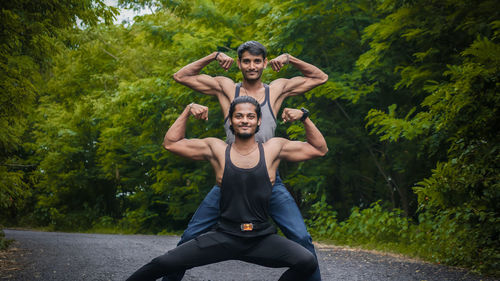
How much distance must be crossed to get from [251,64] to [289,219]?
1.16 meters

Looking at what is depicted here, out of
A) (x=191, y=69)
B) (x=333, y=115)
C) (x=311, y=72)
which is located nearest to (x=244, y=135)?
(x=191, y=69)

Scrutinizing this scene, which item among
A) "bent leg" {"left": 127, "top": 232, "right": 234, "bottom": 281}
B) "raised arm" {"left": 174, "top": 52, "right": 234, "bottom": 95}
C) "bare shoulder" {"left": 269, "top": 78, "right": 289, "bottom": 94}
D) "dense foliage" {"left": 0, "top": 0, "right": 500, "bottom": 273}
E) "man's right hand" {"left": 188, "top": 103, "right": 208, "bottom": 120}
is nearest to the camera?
"bent leg" {"left": 127, "top": 232, "right": 234, "bottom": 281}

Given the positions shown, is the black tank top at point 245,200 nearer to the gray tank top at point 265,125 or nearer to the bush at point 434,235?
the gray tank top at point 265,125

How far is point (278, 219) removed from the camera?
3504 millimetres

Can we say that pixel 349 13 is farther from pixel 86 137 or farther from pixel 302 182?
pixel 86 137

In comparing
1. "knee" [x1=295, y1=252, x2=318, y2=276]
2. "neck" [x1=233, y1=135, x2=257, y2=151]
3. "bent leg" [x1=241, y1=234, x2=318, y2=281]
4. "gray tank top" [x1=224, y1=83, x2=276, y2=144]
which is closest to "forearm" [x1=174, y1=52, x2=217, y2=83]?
"gray tank top" [x1=224, y1=83, x2=276, y2=144]

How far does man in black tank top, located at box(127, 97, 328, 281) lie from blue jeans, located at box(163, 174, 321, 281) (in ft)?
0.60

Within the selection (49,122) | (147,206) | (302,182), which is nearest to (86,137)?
(49,122)

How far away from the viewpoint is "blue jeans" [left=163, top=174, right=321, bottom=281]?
3.44 m

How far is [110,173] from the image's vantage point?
21.6 m

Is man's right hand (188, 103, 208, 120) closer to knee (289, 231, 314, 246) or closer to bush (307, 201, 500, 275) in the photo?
knee (289, 231, 314, 246)

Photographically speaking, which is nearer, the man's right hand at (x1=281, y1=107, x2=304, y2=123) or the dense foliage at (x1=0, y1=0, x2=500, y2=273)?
the man's right hand at (x1=281, y1=107, x2=304, y2=123)

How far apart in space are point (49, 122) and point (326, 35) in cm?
1474

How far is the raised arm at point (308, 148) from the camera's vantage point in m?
3.44
